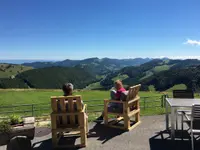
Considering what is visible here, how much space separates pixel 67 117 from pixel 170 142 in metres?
2.62


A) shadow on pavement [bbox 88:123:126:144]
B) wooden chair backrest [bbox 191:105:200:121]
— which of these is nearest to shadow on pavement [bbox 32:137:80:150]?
shadow on pavement [bbox 88:123:126:144]

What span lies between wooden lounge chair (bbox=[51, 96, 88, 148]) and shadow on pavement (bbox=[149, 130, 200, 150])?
5.69 ft

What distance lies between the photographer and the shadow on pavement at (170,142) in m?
5.26

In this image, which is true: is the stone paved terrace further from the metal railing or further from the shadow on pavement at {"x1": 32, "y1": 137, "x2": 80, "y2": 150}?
the metal railing

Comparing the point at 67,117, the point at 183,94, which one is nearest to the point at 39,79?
the point at 183,94

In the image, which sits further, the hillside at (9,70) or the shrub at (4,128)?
the hillside at (9,70)

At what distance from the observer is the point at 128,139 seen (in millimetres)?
5848

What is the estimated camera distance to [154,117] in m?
8.05

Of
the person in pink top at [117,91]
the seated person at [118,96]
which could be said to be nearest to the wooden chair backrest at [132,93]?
the seated person at [118,96]

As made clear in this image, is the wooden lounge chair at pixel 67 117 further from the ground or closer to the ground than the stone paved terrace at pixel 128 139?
further from the ground

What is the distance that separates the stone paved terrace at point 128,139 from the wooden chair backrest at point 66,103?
970 millimetres

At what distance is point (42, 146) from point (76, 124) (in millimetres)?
1013

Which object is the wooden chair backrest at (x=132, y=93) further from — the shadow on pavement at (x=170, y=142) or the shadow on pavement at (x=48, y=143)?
the shadow on pavement at (x=48, y=143)

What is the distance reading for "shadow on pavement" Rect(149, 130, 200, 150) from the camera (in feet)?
17.3
